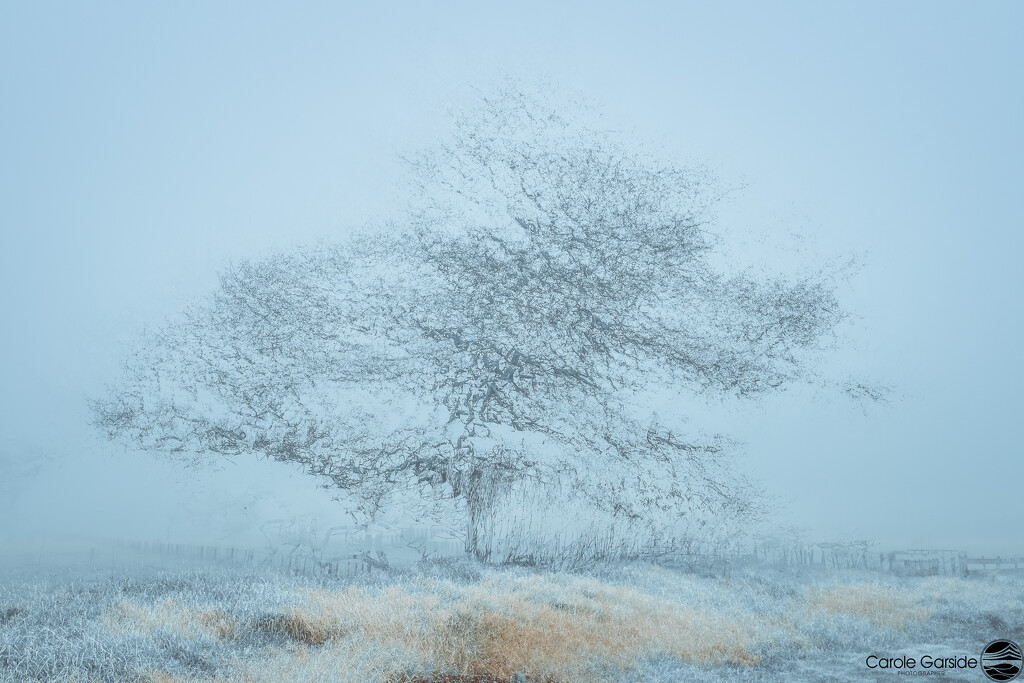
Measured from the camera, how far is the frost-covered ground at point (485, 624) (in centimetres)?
419

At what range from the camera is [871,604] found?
6418 millimetres

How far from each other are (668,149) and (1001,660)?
499cm

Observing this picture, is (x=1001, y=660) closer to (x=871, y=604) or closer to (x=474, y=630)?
(x=871, y=604)

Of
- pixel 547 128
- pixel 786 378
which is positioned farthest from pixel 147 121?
pixel 786 378

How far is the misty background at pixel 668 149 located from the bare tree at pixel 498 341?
0.26 m

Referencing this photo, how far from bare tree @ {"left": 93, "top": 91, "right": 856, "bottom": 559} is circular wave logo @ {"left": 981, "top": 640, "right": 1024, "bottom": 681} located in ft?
6.62

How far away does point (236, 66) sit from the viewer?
7234mm

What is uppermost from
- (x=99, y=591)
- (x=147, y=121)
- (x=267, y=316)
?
(x=147, y=121)

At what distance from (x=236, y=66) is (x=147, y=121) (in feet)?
3.14

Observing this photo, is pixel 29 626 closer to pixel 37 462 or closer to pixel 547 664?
pixel 37 462

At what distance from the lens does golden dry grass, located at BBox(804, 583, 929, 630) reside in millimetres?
6254

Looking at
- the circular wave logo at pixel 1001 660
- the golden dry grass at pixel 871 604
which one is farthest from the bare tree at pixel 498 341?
the circular wave logo at pixel 1001 660

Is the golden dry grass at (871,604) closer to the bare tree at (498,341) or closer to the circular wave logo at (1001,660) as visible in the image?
the circular wave logo at (1001,660)

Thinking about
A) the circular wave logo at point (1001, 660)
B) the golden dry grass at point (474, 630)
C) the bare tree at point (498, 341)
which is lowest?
the circular wave logo at point (1001, 660)
